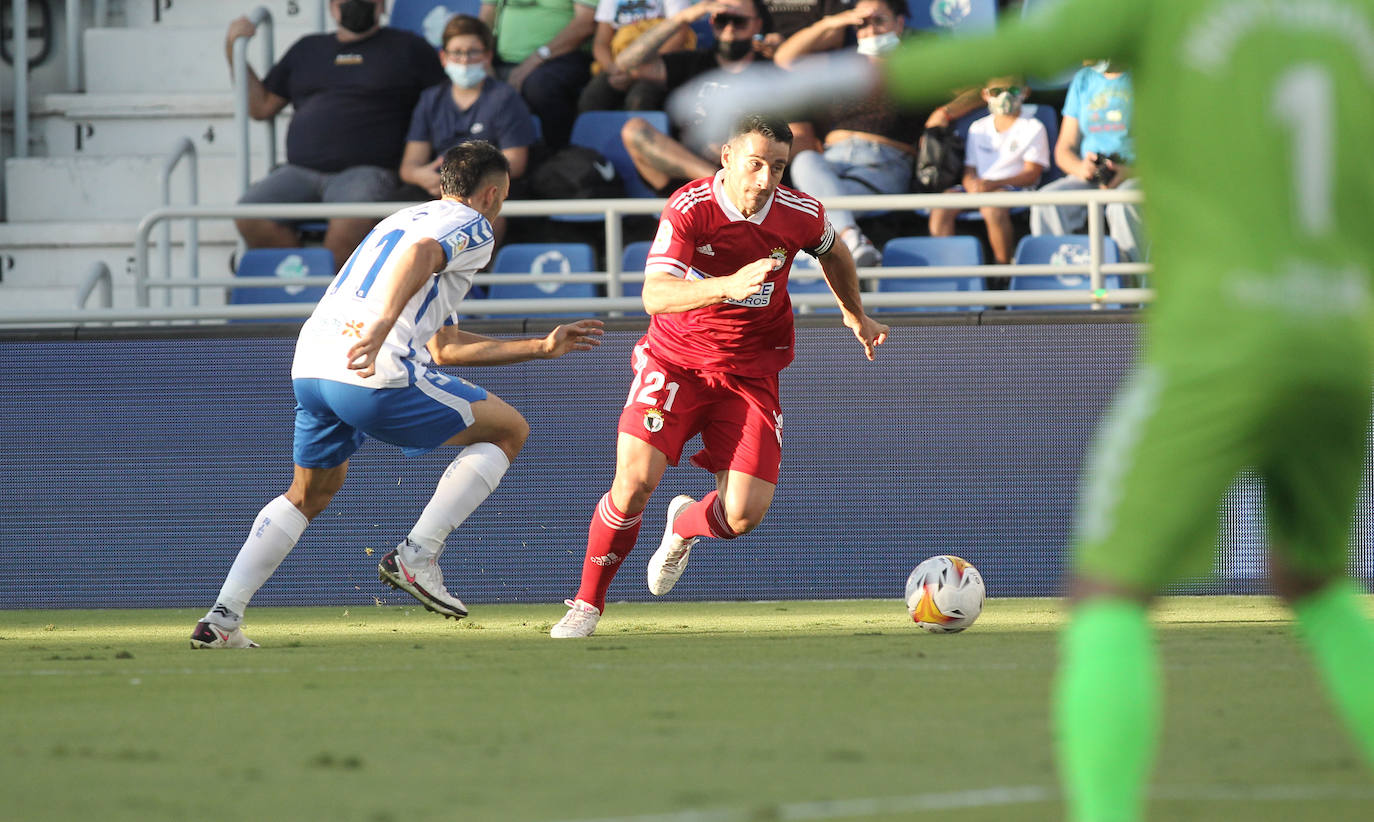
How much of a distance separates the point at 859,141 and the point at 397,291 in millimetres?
4880

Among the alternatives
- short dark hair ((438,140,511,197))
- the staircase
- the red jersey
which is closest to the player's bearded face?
the red jersey

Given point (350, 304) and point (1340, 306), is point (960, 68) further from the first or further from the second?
point (350, 304)

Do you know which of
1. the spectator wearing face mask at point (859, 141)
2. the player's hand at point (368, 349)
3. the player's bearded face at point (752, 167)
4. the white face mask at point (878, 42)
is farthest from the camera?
the white face mask at point (878, 42)

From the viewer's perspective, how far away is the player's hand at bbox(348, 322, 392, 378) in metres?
6.12

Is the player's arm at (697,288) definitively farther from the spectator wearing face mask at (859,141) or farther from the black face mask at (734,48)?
the black face mask at (734,48)

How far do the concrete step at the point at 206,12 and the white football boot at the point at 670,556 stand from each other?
776 cm

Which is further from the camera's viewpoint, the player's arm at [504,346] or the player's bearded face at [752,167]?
the player's arm at [504,346]

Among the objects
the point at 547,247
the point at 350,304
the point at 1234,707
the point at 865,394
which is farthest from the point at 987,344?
the point at 1234,707

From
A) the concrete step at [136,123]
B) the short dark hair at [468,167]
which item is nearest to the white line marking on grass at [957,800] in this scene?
the short dark hair at [468,167]

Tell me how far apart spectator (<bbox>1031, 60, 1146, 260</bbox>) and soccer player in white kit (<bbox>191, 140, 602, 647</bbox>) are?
4.41 metres

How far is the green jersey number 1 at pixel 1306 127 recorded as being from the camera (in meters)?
2.65

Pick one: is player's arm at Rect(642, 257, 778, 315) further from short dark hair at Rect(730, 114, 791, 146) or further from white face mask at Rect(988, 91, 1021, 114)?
white face mask at Rect(988, 91, 1021, 114)

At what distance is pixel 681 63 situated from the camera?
37.3 feet

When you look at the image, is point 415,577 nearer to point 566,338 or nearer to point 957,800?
point 566,338
